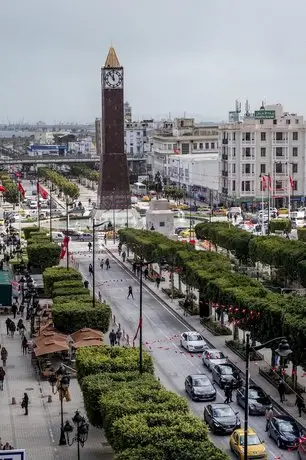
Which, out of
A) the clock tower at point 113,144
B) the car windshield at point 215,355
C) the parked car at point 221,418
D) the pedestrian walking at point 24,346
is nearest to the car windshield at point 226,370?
the car windshield at point 215,355

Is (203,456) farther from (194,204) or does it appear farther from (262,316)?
(194,204)

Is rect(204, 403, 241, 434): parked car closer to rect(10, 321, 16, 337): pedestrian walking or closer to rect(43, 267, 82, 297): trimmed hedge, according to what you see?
rect(10, 321, 16, 337): pedestrian walking

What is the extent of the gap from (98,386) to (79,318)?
15.0 m

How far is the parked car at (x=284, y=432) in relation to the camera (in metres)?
33.0

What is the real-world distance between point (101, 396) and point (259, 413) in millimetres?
8475

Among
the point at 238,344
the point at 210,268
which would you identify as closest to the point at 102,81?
the point at 210,268

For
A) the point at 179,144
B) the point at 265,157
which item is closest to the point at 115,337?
the point at 265,157

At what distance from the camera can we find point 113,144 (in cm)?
11356

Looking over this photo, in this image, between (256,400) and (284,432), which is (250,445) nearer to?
(284,432)

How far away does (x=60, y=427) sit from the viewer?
36000 mm

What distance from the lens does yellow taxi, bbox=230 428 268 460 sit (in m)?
31.1

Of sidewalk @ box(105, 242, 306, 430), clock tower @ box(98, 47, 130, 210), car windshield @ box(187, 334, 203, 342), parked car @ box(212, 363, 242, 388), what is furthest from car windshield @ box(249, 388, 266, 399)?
clock tower @ box(98, 47, 130, 210)

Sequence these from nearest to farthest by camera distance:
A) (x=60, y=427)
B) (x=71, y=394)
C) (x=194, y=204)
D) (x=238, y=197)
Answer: (x=60, y=427)
(x=71, y=394)
(x=238, y=197)
(x=194, y=204)

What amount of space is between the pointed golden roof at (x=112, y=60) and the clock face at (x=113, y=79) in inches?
28.4
